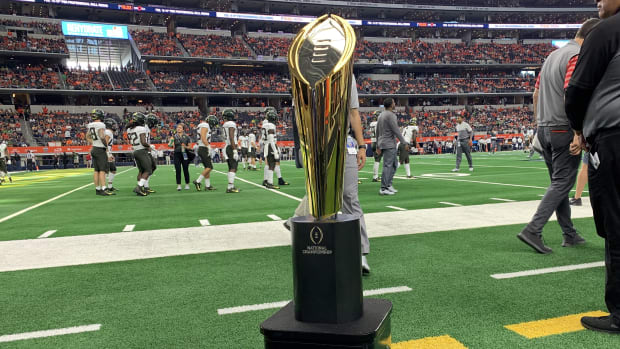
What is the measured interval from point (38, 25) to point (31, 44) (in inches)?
142

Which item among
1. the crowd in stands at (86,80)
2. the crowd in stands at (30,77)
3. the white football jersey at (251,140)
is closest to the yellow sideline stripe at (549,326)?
the white football jersey at (251,140)

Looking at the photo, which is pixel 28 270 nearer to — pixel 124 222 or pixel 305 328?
pixel 124 222

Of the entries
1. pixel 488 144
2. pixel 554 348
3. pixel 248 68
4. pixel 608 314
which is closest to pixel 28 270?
pixel 554 348

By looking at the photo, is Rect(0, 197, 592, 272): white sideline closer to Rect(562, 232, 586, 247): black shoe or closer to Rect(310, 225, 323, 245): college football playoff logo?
Rect(562, 232, 586, 247): black shoe

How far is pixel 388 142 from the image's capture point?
358 inches

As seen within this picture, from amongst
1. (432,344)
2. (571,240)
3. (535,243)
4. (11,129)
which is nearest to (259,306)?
(432,344)

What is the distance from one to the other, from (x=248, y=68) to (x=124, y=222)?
150 ft

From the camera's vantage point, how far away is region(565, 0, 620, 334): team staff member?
82.5 inches

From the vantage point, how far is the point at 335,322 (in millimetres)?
1458

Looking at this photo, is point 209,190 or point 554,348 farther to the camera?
point 209,190

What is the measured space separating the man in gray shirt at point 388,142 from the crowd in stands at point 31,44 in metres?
42.2

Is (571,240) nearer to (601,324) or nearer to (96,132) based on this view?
(601,324)

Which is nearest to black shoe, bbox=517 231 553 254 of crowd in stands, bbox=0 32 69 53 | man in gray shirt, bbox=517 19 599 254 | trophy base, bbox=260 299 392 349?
man in gray shirt, bbox=517 19 599 254

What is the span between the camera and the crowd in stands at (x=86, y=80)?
39.9 m
